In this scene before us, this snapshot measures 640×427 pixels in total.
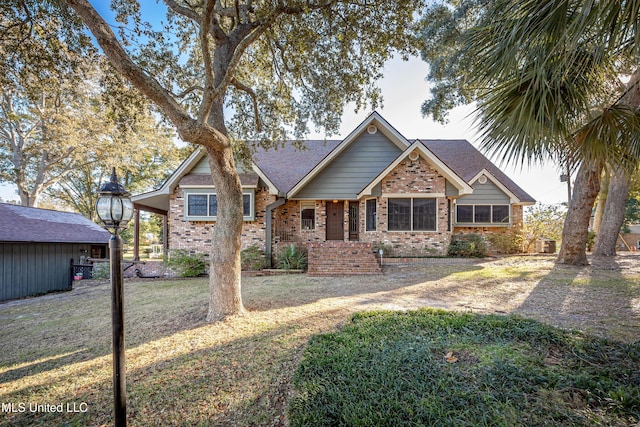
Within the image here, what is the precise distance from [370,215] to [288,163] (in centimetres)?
586

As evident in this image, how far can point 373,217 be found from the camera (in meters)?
12.4

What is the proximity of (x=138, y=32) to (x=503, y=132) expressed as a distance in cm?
754

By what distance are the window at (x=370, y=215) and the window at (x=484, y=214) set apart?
552 cm

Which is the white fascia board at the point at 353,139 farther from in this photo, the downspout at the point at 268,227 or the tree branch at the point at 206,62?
the tree branch at the point at 206,62

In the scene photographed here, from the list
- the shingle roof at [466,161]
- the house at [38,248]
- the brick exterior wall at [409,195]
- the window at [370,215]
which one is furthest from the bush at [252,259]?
the shingle roof at [466,161]

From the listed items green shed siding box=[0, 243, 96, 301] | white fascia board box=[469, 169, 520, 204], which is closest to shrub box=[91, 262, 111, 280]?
green shed siding box=[0, 243, 96, 301]

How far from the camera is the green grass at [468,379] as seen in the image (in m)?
2.22

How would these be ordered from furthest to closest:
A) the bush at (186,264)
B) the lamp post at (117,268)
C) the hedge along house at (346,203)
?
1. the hedge along house at (346,203)
2. the bush at (186,264)
3. the lamp post at (117,268)

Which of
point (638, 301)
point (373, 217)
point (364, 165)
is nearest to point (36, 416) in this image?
point (638, 301)

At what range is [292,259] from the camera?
11.1m

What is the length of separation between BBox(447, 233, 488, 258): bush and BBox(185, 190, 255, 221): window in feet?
30.0

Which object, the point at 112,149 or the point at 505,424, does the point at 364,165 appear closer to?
the point at 505,424

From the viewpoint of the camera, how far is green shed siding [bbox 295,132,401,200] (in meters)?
12.7

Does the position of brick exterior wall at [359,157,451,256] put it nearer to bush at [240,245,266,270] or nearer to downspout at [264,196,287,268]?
downspout at [264,196,287,268]
